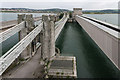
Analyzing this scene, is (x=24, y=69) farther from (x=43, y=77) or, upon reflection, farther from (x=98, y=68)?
(x=98, y=68)

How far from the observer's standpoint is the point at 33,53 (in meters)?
22.8

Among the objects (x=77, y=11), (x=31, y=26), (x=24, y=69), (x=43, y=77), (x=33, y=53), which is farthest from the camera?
(x=77, y=11)

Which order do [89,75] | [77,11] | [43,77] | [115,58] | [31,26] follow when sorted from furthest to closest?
[77,11]
[31,26]
[89,75]
[43,77]
[115,58]

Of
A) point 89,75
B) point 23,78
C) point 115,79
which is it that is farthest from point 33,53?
point 115,79

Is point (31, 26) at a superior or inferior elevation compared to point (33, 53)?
superior

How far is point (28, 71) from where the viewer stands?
17266 millimetres

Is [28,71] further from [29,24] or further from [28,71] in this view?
[29,24]

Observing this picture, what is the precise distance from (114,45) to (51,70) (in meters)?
7.20

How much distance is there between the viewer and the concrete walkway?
53.8 ft

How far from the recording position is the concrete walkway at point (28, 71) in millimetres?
16406

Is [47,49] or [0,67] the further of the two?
[47,49]

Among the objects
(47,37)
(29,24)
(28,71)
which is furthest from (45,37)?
(28,71)

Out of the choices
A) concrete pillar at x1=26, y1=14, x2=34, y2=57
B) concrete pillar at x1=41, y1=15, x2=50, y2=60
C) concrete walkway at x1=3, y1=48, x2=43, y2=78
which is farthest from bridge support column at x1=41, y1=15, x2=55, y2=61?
concrete pillar at x1=26, y1=14, x2=34, y2=57

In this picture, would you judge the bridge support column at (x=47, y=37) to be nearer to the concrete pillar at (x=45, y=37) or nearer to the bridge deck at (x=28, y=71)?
the concrete pillar at (x=45, y=37)
